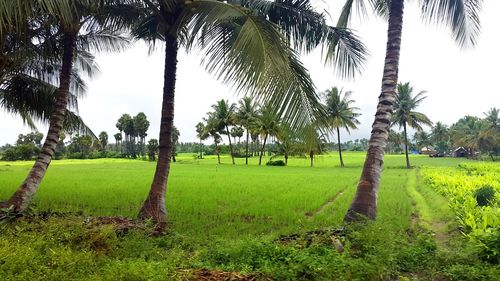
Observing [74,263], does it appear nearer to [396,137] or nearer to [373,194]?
[373,194]

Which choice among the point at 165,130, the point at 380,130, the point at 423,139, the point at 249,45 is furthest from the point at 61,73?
the point at 423,139

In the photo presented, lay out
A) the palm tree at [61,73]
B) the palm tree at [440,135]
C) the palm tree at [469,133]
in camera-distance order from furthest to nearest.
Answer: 1. the palm tree at [440,135]
2. the palm tree at [469,133]
3. the palm tree at [61,73]

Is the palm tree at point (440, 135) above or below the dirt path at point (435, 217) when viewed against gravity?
above

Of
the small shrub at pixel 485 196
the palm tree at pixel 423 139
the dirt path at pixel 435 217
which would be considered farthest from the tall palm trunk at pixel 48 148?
the palm tree at pixel 423 139

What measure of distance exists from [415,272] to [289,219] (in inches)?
185

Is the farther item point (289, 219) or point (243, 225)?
point (289, 219)

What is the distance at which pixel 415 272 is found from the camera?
5.30 metres

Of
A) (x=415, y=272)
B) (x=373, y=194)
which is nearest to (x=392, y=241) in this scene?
(x=415, y=272)

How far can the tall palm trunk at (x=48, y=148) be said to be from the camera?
8125 millimetres

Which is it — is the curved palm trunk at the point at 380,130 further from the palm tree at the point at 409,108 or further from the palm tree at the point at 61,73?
the palm tree at the point at 409,108

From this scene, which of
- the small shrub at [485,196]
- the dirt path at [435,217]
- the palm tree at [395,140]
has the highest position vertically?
the palm tree at [395,140]

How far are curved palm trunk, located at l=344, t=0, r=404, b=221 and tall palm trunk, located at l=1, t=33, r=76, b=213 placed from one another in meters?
6.60

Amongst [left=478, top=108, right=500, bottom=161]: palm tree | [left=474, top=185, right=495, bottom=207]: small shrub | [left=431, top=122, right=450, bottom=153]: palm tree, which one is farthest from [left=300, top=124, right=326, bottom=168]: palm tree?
[left=431, top=122, right=450, bottom=153]: palm tree

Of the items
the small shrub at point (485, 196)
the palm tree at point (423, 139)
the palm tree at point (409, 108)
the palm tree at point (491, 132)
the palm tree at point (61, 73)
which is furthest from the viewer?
the palm tree at point (423, 139)
